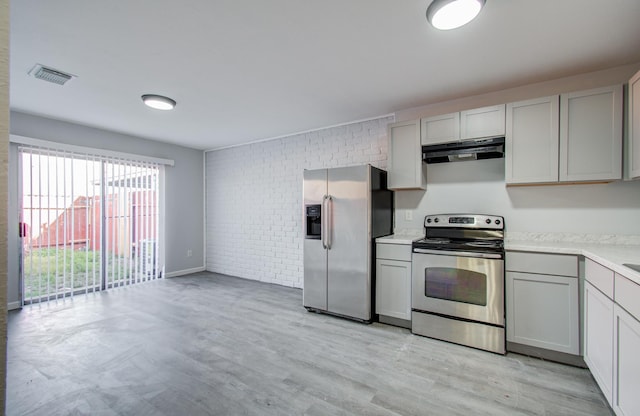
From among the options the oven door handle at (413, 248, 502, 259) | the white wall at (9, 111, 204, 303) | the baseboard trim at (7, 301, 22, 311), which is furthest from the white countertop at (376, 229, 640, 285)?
the baseboard trim at (7, 301, 22, 311)

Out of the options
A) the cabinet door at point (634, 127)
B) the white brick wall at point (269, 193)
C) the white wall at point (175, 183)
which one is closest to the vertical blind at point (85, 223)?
the white wall at point (175, 183)

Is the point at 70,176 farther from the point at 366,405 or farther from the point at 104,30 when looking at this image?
the point at 366,405

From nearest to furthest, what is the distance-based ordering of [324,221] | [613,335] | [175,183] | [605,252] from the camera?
[613,335] → [605,252] → [324,221] → [175,183]

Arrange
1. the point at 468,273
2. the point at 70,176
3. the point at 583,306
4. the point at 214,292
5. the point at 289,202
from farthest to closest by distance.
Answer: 1. the point at 289,202
2. the point at 214,292
3. the point at 70,176
4. the point at 468,273
5. the point at 583,306

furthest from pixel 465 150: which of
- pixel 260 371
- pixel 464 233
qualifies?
pixel 260 371

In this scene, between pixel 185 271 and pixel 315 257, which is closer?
pixel 315 257

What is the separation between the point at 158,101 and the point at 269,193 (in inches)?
88.1

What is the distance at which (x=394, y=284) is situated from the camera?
10.2 feet

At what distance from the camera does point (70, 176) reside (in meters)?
4.07

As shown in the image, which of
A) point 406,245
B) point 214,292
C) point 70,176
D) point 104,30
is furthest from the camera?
point 214,292

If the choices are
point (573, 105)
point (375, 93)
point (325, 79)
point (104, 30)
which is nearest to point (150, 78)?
point (104, 30)

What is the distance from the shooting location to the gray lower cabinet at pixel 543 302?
7.42ft

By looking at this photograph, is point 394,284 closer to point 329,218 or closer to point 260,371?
point 329,218

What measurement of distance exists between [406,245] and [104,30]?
3.12 meters
